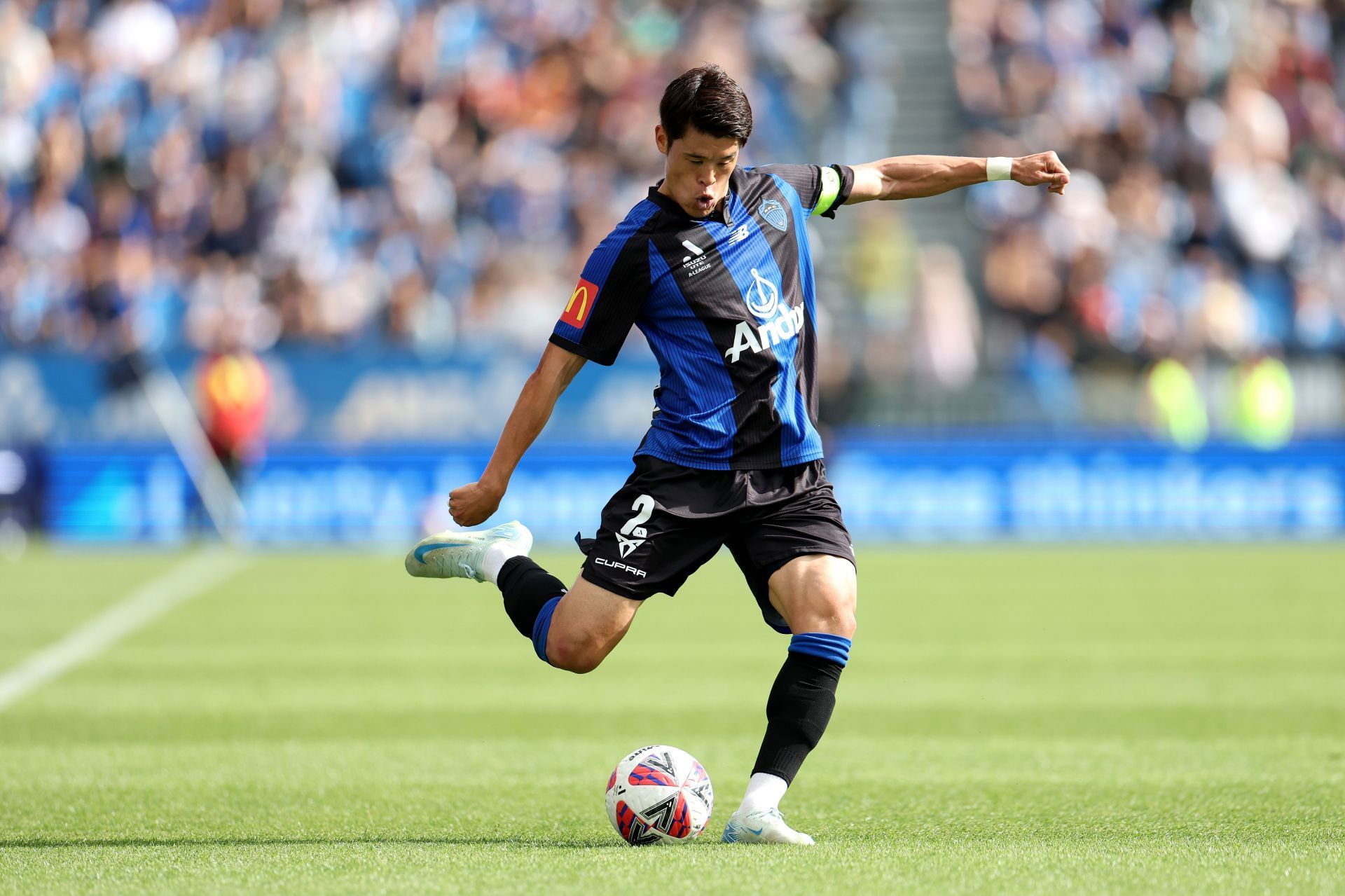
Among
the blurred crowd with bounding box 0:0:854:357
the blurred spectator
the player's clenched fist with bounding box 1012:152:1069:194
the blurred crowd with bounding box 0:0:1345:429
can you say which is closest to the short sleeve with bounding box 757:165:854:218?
the player's clenched fist with bounding box 1012:152:1069:194

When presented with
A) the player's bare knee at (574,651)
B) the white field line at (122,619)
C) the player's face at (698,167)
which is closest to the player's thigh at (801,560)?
the player's bare knee at (574,651)

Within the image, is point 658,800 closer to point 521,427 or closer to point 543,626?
point 543,626

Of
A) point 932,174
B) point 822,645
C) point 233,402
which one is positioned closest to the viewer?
point 822,645

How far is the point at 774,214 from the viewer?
5848 millimetres

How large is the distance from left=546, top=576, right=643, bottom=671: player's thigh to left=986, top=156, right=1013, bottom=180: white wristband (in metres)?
1.93

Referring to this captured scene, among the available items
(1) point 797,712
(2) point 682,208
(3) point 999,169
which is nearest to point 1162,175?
(3) point 999,169

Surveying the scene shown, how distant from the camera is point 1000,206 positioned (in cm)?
2205

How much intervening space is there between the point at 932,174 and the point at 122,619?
8600 mm

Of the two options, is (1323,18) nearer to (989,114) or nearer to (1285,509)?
(989,114)

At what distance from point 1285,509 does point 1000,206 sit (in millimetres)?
5148

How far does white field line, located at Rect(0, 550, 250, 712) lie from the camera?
33.3ft

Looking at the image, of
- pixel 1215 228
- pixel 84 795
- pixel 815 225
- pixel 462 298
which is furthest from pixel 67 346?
pixel 84 795

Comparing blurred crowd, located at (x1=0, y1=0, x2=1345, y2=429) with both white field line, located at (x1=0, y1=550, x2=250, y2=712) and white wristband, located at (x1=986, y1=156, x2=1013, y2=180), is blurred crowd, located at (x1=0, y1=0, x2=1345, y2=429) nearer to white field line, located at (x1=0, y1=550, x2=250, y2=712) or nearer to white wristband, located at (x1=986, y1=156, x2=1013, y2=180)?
white field line, located at (x1=0, y1=550, x2=250, y2=712)

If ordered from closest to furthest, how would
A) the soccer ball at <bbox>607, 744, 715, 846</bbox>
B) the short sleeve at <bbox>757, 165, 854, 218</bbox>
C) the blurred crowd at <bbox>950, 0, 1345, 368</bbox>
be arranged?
the soccer ball at <bbox>607, 744, 715, 846</bbox> → the short sleeve at <bbox>757, 165, 854, 218</bbox> → the blurred crowd at <bbox>950, 0, 1345, 368</bbox>
